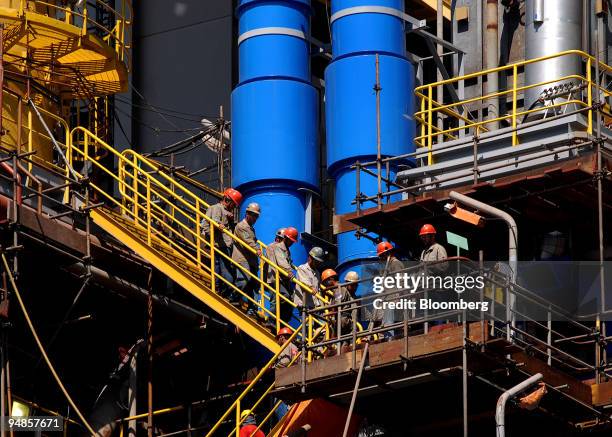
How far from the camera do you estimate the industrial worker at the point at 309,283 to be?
3569 cm

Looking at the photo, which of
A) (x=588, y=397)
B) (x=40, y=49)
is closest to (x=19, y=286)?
(x=40, y=49)

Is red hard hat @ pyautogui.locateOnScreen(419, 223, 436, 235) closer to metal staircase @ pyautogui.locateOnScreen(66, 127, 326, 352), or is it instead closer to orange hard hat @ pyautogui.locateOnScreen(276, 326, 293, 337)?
metal staircase @ pyautogui.locateOnScreen(66, 127, 326, 352)

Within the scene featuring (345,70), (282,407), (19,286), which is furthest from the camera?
(345,70)

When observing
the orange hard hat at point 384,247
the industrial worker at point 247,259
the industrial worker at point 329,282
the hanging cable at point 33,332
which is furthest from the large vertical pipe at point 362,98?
the hanging cable at point 33,332

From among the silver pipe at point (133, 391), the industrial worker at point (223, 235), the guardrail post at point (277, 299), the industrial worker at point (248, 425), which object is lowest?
the industrial worker at point (248, 425)

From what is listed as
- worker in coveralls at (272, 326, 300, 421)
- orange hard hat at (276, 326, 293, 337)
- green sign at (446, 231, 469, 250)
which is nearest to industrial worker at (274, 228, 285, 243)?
worker in coveralls at (272, 326, 300, 421)

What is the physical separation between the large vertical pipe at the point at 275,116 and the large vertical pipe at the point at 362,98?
20.3 inches

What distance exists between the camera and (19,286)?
34625 millimetres

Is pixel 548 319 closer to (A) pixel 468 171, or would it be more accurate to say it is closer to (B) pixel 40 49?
(A) pixel 468 171

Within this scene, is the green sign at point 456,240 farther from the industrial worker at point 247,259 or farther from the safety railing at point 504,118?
the industrial worker at point 247,259

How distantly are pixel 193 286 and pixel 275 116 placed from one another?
24.2ft

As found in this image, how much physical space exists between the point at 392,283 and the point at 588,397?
326 cm

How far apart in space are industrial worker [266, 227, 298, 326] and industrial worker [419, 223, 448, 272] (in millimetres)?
2843

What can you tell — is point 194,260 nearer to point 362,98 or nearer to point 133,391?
point 133,391
